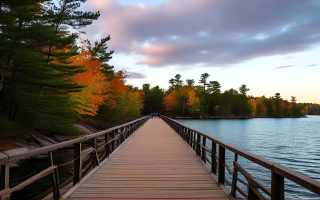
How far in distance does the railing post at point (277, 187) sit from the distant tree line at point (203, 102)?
8747 centimetres

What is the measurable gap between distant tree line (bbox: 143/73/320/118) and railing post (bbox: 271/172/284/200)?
8747 cm

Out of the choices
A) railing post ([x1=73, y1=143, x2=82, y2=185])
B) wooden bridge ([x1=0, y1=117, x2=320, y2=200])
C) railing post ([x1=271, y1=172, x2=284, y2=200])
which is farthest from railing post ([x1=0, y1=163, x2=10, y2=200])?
railing post ([x1=271, y1=172, x2=284, y2=200])

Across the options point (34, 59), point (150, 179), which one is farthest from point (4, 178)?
point (34, 59)

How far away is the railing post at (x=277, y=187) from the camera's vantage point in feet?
8.44

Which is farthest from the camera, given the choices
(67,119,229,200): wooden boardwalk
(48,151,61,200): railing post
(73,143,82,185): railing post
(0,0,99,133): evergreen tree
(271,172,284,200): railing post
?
(0,0,99,133): evergreen tree

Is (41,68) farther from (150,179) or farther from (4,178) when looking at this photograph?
(4,178)

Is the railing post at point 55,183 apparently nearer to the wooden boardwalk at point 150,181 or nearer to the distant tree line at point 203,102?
the wooden boardwalk at point 150,181

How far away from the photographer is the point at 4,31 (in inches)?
580

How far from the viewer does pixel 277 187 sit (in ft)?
8.57

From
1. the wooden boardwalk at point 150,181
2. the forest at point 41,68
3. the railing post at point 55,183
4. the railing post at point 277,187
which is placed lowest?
the wooden boardwalk at point 150,181

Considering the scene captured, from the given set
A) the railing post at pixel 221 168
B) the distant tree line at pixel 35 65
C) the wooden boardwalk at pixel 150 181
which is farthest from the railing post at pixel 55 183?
the distant tree line at pixel 35 65

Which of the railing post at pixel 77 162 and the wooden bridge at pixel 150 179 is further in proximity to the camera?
the railing post at pixel 77 162

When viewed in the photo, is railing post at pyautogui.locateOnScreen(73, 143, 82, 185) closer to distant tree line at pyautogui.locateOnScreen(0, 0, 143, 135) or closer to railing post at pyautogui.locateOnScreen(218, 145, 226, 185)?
railing post at pyautogui.locateOnScreen(218, 145, 226, 185)

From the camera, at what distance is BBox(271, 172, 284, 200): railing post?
8.44 feet
